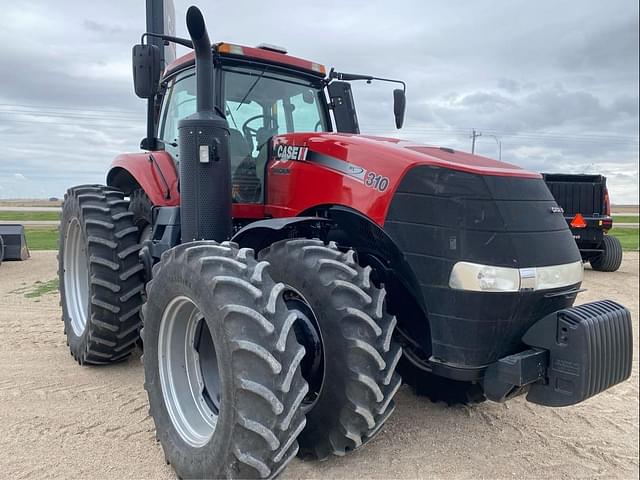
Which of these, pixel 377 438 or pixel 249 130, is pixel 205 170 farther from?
pixel 377 438

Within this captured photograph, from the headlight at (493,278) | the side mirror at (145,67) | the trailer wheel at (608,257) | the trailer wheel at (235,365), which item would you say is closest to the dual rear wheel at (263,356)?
the trailer wheel at (235,365)

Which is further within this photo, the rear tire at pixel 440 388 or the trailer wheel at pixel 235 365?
the rear tire at pixel 440 388

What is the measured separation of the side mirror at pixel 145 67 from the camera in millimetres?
3533

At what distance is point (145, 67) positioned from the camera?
3.56 meters

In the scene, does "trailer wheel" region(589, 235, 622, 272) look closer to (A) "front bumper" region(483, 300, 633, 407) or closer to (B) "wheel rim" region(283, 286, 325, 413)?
(A) "front bumper" region(483, 300, 633, 407)

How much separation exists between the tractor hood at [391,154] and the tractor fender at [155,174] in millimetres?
1067

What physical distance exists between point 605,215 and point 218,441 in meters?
10.2

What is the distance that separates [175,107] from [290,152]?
131 cm

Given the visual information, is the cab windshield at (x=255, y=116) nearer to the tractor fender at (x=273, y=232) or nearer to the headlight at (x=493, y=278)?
the tractor fender at (x=273, y=232)

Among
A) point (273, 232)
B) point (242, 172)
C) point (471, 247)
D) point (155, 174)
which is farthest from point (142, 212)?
point (471, 247)

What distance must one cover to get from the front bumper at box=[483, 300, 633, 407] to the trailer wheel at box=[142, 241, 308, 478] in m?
0.97

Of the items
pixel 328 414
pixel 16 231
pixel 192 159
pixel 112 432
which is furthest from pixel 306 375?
pixel 16 231

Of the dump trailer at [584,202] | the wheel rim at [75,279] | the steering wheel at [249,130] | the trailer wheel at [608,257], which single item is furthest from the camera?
the trailer wheel at [608,257]

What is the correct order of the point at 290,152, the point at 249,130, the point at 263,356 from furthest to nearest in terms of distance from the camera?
the point at 249,130 → the point at 290,152 → the point at 263,356
